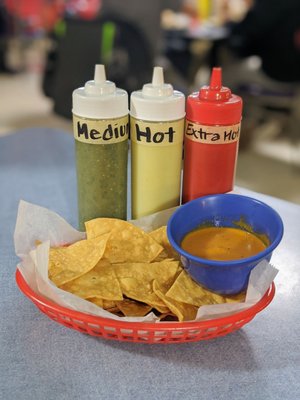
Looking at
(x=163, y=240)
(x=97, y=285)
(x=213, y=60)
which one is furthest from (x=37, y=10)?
(x=97, y=285)

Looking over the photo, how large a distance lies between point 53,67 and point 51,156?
2.03 m

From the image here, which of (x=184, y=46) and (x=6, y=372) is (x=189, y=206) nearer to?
(x=6, y=372)

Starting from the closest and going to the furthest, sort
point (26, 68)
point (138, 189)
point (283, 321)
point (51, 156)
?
1. point (283, 321)
2. point (138, 189)
3. point (51, 156)
4. point (26, 68)

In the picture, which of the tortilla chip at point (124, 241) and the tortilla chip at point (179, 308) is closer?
the tortilla chip at point (179, 308)

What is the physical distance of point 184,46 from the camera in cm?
373

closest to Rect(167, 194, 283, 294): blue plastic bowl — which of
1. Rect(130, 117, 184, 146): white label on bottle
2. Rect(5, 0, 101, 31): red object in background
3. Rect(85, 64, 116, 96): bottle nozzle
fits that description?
Rect(130, 117, 184, 146): white label on bottle

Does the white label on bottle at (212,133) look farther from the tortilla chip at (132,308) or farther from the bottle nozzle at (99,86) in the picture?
the tortilla chip at (132,308)

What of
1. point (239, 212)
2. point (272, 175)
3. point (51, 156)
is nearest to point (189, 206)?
point (239, 212)

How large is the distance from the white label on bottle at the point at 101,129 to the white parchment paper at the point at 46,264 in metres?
0.15

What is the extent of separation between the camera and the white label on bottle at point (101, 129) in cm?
84

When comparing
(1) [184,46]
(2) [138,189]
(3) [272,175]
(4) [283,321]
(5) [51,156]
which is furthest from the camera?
(1) [184,46]

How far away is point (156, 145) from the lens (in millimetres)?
868

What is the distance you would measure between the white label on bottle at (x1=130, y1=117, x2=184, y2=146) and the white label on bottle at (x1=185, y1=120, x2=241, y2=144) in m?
0.02

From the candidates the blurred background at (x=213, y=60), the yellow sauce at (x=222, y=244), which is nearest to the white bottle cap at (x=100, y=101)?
the yellow sauce at (x=222, y=244)
